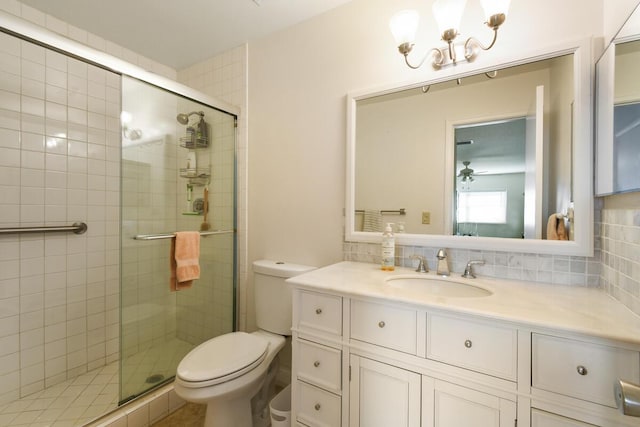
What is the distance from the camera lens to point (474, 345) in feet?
2.68

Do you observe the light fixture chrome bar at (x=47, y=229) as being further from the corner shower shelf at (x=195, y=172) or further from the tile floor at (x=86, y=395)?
the tile floor at (x=86, y=395)

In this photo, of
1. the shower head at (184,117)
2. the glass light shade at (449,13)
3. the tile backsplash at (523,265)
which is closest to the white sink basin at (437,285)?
the tile backsplash at (523,265)

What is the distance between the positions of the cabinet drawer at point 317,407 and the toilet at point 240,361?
9.7 inches

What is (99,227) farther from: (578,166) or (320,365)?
(578,166)

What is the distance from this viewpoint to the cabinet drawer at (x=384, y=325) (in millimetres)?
914

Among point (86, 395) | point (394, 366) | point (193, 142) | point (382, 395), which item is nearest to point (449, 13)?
point (394, 366)

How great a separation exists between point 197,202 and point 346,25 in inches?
55.3

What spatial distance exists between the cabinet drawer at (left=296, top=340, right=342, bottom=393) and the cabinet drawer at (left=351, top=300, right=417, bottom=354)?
135mm

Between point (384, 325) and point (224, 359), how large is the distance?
0.76 m

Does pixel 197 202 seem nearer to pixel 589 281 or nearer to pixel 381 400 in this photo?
pixel 381 400

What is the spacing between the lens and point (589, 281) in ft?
3.38

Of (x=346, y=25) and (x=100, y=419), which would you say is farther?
(x=346, y=25)

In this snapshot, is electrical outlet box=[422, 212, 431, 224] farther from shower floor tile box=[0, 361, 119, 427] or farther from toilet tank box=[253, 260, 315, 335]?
shower floor tile box=[0, 361, 119, 427]

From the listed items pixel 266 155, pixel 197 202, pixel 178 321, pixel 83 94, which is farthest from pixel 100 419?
pixel 83 94
